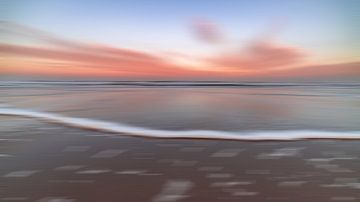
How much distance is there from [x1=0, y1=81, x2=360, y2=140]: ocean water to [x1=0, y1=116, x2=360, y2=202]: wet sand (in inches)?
1.7

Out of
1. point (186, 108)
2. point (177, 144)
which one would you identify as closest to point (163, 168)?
point (177, 144)

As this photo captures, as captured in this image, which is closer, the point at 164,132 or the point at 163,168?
the point at 163,168

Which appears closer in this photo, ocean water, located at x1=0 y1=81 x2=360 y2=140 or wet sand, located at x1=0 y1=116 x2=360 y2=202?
wet sand, located at x1=0 y1=116 x2=360 y2=202

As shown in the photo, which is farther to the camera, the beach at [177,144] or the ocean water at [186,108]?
the ocean water at [186,108]

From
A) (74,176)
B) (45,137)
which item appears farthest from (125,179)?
(45,137)

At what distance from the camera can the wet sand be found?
36.5 inches

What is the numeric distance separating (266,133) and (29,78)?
89 centimetres

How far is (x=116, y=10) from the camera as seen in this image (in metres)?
1.17

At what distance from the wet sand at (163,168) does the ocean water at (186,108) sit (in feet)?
0.14

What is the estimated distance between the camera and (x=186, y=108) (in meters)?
1.24

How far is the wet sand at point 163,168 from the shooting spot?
93cm

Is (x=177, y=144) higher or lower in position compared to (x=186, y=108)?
lower

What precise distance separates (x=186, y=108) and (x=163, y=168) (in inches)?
10.9

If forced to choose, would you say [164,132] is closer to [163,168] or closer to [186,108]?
[186,108]
